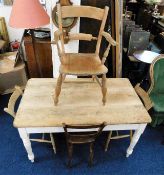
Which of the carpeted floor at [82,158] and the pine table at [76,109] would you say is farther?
the carpeted floor at [82,158]

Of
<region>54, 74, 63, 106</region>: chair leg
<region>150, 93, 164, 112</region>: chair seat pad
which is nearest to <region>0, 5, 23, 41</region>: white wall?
<region>54, 74, 63, 106</region>: chair leg

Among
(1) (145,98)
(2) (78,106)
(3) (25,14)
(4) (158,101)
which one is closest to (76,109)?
(2) (78,106)

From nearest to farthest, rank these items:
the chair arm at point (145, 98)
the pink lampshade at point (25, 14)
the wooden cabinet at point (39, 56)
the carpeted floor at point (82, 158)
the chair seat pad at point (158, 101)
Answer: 1. the pink lampshade at point (25, 14)
2. the chair arm at point (145, 98)
3. the carpeted floor at point (82, 158)
4. the chair seat pad at point (158, 101)
5. the wooden cabinet at point (39, 56)

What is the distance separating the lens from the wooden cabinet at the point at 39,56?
2.21 m

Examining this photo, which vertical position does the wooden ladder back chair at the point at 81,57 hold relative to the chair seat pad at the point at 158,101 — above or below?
above

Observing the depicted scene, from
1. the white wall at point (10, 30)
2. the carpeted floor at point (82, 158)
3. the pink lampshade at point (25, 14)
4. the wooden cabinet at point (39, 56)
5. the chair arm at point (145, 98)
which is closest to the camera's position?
the pink lampshade at point (25, 14)

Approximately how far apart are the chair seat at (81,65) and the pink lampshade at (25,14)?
1.21 ft

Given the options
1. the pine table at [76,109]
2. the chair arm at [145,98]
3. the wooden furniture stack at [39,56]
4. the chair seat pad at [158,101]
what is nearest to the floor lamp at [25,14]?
the pine table at [76,109]

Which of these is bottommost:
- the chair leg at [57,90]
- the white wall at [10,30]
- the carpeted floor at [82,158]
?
the carpeted floor at [82,158]

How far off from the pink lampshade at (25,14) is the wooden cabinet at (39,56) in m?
0.75

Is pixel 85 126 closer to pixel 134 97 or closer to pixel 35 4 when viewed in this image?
pixel 134 97

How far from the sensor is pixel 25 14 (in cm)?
136

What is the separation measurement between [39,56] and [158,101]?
4.92 feet

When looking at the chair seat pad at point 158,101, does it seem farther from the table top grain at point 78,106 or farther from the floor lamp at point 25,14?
the floor lamp at point 25,14
